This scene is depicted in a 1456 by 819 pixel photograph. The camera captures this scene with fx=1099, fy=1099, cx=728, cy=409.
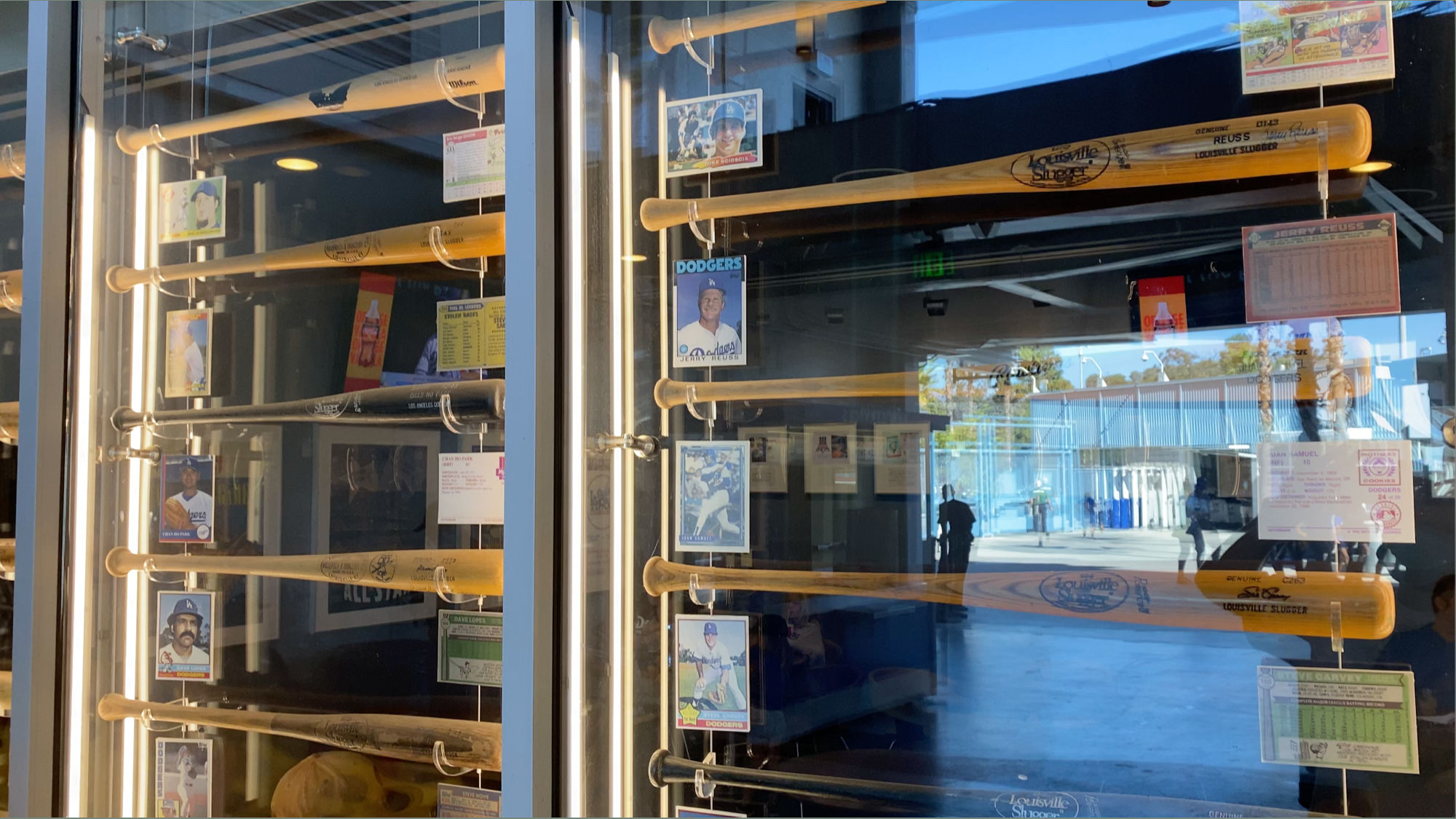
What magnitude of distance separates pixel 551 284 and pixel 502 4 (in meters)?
Result: 0.53

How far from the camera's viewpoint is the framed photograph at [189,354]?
6.82ft

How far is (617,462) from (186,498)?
94 centimetres

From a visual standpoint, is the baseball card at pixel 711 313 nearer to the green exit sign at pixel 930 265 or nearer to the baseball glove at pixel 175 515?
the green exit sign at pixel 930 265

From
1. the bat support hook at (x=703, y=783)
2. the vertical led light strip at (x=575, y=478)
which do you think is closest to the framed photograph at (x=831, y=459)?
the vertical led light strip at (x=575, y=478)

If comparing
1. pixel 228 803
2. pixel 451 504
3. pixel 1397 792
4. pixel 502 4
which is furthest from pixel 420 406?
pixel 1397 792

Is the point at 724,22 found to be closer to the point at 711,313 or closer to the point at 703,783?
the point at 711,313

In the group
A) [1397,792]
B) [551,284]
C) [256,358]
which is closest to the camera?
[1397,792]

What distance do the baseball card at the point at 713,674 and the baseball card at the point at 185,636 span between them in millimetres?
945

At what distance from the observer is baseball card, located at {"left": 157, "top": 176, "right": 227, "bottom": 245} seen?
209 cm

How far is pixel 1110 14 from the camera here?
63.7 inches

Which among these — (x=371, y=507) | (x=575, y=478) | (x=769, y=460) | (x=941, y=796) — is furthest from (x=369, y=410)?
(x=941, y=796)

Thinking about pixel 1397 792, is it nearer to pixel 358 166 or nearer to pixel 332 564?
pixel 332 564

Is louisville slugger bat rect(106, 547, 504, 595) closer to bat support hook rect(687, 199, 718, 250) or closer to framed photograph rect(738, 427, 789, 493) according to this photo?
framed photograph rect(738, 427, 789, 493)

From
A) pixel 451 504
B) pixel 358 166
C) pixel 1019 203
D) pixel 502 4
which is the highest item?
pixel 502 4
